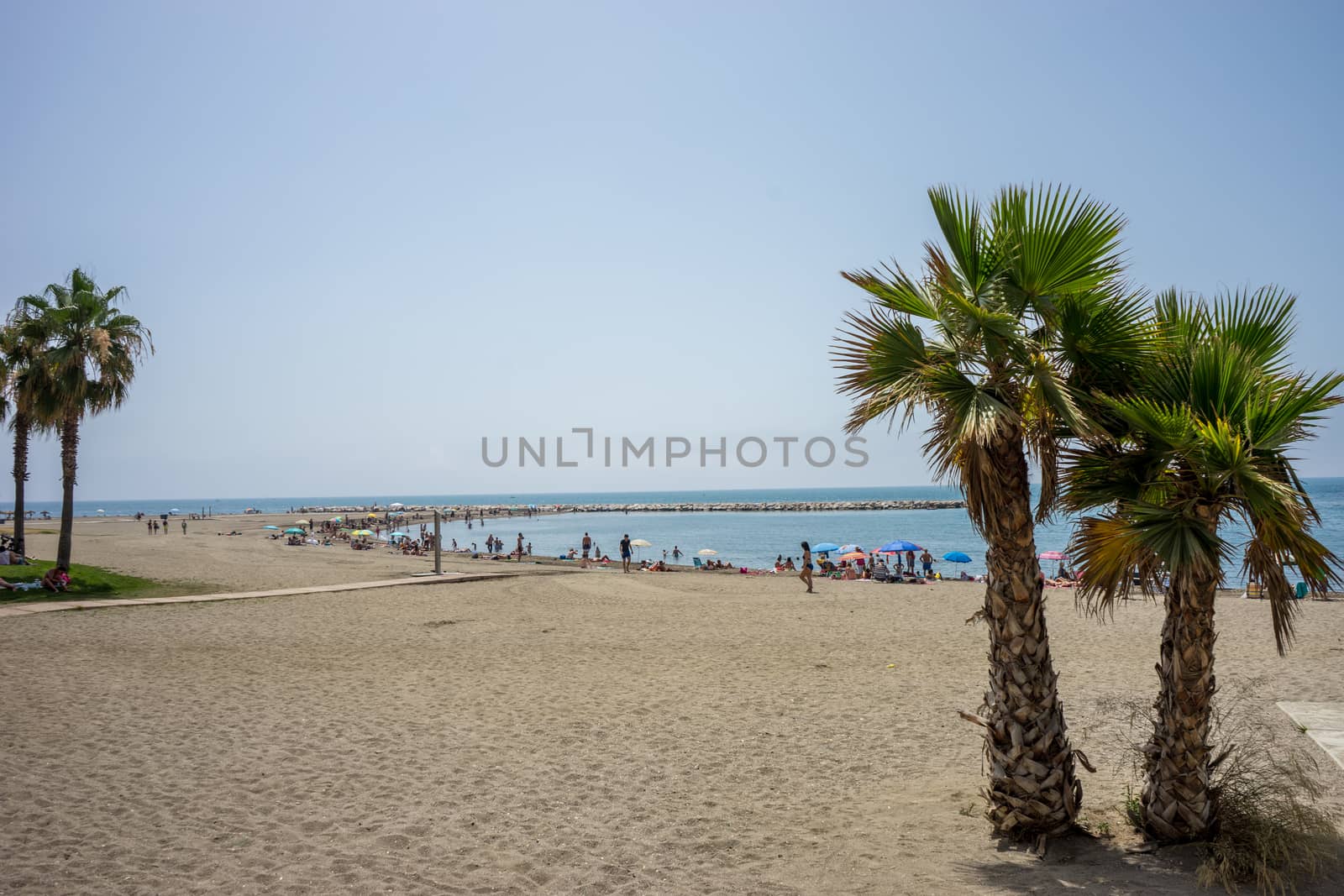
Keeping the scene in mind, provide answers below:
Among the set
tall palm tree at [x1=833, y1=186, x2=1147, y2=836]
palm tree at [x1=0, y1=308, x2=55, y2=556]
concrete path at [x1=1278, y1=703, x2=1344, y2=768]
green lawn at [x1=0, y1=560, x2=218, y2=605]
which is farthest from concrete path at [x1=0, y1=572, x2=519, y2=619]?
concrete path at [x1=1278, y1=703, x2=1344, y2=768]

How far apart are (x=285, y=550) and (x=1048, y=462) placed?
1793 inches

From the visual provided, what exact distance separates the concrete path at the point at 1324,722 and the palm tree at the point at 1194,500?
3694mm

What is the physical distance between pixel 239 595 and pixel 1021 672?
20097 millimetres

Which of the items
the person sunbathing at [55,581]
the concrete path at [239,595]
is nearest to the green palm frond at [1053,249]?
the concrete path at [239,595]

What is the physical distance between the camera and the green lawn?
762 inches

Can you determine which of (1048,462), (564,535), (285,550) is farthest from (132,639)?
(564,535)

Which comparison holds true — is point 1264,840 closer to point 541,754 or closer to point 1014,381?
point 1014,381

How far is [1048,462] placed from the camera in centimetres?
581

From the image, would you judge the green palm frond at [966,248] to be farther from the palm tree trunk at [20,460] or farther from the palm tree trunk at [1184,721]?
the palm tree trunk at [20,460]

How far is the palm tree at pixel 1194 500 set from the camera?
198 inches

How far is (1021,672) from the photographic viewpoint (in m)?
5.64

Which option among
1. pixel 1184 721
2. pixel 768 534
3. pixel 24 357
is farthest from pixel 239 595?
pixel 768 534

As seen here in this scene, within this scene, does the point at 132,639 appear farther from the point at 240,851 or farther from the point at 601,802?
the point at 601,802

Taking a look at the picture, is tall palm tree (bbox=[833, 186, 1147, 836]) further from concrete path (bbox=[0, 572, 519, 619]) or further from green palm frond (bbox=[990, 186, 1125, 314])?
concrete path (bbox=[0, 572, 519, 619])
